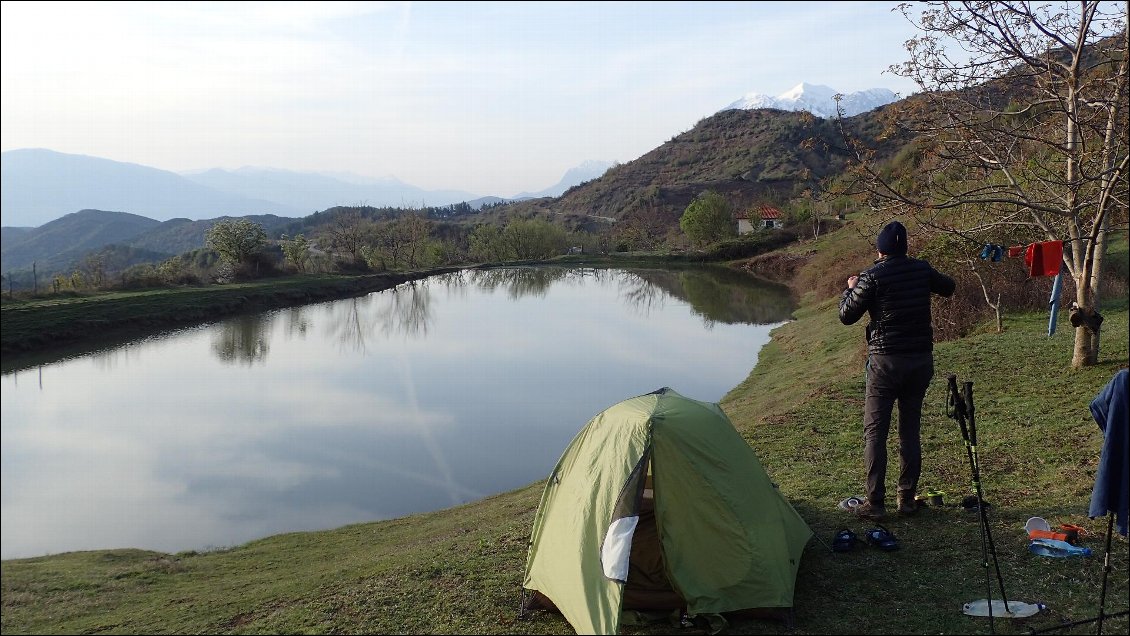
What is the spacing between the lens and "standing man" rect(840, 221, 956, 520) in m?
6.41

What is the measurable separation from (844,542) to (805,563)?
43 cm

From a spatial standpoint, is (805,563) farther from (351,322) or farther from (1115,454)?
(351,322)

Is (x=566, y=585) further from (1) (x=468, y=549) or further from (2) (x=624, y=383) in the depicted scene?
(2) (x=624, y=383)

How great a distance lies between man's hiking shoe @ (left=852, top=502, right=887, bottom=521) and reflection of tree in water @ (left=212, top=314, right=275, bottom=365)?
21.8 m

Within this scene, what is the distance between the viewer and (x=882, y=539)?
636cm

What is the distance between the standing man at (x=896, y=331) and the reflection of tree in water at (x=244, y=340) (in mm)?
22103

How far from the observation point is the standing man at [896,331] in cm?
641

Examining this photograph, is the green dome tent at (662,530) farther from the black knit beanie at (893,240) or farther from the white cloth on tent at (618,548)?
the black knit beanie at (893,240)

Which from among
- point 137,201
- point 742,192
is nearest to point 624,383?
point 137,201

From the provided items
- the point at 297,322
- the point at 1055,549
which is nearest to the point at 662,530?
the point at 1055,549

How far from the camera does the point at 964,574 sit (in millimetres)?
5777

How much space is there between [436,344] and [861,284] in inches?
945

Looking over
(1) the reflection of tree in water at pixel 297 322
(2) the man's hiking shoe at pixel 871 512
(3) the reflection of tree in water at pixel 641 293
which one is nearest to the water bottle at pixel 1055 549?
(2) the man's hiking shoe at pixel 871 512

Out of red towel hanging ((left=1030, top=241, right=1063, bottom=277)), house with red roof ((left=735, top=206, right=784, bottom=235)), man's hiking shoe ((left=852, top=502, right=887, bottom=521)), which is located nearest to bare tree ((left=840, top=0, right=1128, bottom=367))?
red towel hanging ((left=1030, top=241, right=1063, bottom=277))
